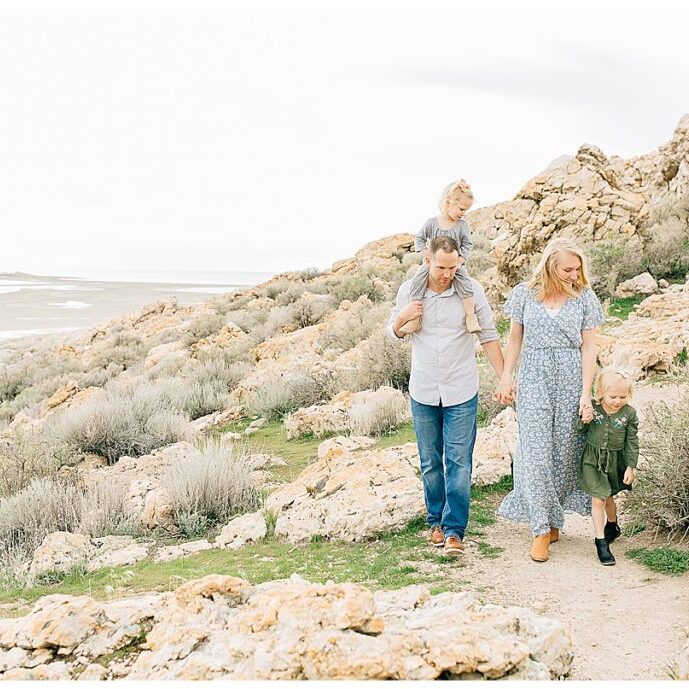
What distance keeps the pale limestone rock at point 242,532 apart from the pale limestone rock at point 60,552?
1.03m

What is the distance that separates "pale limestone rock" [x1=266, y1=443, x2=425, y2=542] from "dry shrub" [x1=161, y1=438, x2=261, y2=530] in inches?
17.6

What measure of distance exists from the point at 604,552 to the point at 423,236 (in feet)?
8.72

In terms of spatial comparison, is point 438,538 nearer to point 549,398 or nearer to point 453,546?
point 453,546

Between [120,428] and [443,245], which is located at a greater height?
[443,245]

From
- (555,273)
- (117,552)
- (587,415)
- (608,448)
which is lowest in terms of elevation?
(117,552)

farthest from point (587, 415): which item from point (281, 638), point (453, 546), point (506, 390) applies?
point (281, 638)

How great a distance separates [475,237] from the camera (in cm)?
2533

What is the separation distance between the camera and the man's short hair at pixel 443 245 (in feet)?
15.5

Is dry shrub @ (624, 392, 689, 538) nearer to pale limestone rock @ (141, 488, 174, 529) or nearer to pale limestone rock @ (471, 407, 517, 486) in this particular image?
pale limestone rock @ (471, 407, 517, 486)

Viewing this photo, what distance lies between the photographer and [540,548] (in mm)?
4707

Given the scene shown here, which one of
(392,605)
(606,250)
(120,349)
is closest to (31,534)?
(392,605)

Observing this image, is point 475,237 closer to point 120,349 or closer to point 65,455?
point 120,349

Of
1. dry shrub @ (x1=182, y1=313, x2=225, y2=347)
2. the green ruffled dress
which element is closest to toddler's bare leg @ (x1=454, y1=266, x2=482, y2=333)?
the green ruffled dress

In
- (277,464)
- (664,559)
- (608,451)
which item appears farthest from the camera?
(277,464)
